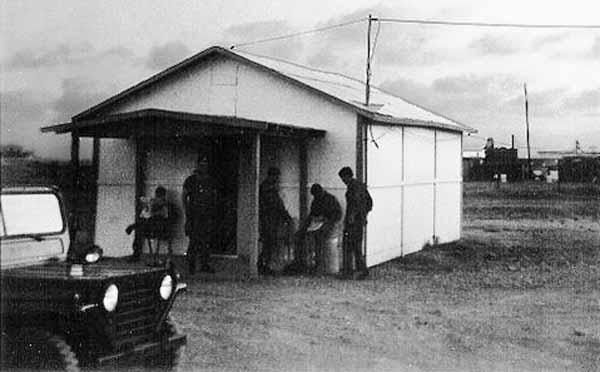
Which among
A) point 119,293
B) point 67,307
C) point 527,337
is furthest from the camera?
point 527,337

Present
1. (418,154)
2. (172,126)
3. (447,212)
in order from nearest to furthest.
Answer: (172,126) < (418,154) < (447,212)

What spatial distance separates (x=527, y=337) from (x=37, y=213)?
219 inches

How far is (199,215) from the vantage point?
13406 mm

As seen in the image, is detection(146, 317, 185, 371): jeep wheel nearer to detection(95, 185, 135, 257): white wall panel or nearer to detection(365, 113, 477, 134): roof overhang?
detection(365, 113, 477, 134): roof overhang

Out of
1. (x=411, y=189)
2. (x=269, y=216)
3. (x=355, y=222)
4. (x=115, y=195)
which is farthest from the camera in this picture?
(x=411, y=189)

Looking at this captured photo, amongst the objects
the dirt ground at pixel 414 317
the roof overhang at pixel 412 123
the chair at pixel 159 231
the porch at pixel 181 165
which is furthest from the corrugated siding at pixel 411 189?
the chair at pixel 159 231

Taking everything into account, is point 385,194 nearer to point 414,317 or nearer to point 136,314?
point 414,317

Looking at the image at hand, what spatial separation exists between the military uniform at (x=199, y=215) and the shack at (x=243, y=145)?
29.2 inches

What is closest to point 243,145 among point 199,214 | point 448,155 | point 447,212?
point 199,214

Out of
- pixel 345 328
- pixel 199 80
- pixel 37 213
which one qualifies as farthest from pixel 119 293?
pixel 199 80

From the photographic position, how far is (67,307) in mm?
5215

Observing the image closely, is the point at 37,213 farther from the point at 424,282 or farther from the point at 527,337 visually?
the point at 424,282

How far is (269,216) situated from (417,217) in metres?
4.78

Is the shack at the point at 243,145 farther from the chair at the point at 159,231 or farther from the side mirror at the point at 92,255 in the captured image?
the side mirror at the point at 92,255
